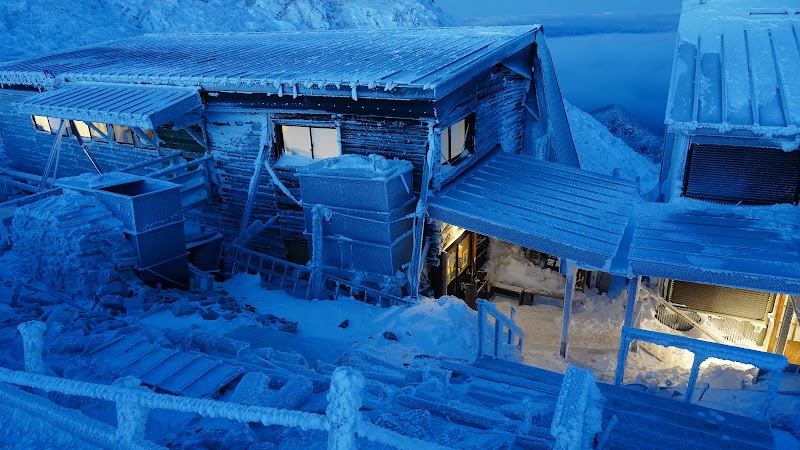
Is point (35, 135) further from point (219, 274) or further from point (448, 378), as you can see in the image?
point (448, 378)

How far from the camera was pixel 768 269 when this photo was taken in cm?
852

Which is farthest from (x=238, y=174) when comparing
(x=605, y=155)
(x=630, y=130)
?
(x=630, y=130)

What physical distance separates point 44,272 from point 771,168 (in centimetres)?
1369

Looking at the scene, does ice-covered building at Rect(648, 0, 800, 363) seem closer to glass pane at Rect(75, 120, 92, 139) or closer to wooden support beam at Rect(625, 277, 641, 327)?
wooden support beam at Rect(625, 277, 641, 327)

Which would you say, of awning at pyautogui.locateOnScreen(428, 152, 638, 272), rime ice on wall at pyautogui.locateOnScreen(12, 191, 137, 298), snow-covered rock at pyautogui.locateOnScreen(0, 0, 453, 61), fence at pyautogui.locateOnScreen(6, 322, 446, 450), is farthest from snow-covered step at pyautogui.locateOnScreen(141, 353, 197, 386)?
snow-covered rock at pyautogui.locateOnScreen(0, 0, 453, 61)

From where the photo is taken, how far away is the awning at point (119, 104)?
11.5 metres

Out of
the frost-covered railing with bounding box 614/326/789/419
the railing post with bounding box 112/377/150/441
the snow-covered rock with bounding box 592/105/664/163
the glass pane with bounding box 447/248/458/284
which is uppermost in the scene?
the railing post with bounding box 112/377/150/441

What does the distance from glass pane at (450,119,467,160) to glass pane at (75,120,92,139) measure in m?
10.6

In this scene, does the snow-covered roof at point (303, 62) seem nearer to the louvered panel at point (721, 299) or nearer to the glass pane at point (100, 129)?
the glass pane at point (100, 129)

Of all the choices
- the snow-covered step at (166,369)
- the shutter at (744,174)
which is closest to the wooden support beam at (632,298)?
the shutter at (744,174)

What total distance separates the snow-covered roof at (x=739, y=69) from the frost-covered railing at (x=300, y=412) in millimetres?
9064

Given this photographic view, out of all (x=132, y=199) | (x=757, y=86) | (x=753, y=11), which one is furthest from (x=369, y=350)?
(x=753, y=11)

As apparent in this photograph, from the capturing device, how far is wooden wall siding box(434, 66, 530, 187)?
12.2 m

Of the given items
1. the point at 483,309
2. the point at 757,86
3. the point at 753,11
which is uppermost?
the point at 753,11
